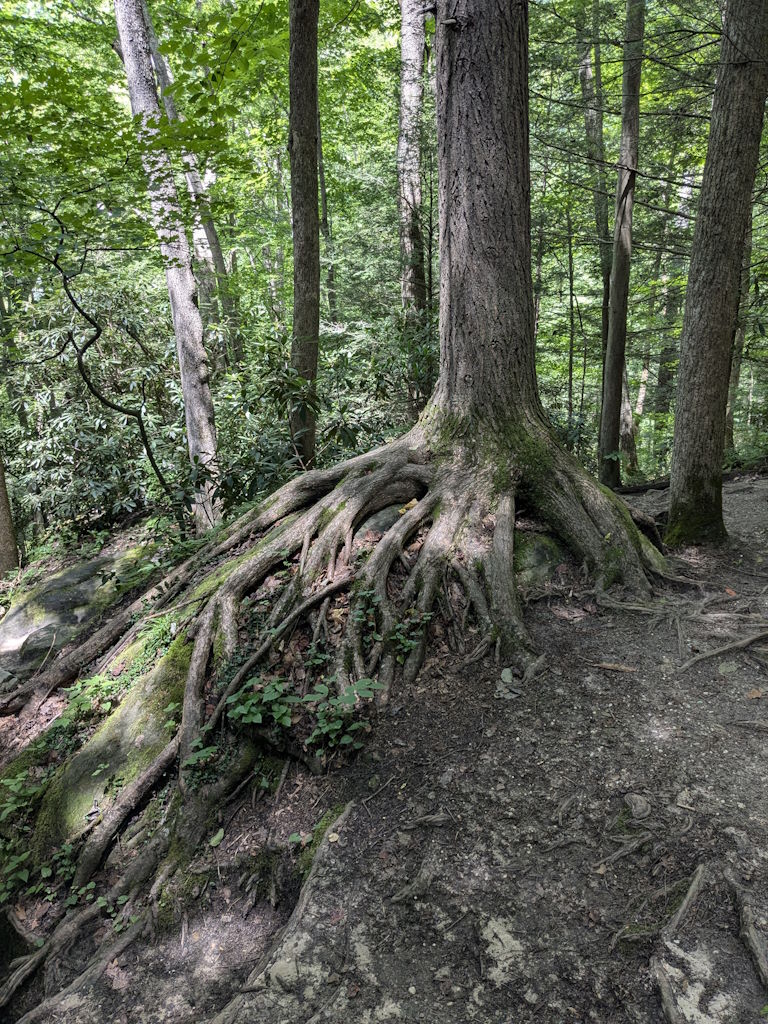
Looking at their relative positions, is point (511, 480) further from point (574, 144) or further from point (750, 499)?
point (574, 144)

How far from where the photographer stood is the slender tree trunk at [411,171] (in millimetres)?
8484

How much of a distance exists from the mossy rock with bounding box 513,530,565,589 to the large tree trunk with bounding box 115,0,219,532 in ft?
12.6

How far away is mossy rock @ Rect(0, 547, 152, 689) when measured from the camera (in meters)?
6.90

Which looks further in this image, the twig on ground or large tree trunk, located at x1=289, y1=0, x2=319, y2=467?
large tree trunk, located at x1=289, y1=0, x2=319, y2=467

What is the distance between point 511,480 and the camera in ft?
14.7

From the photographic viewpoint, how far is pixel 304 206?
20.8 feet

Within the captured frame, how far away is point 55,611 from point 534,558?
6.50 metres

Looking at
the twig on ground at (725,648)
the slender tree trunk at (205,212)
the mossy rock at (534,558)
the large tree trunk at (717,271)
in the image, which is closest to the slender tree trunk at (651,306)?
the large tree trunk at (717,271)

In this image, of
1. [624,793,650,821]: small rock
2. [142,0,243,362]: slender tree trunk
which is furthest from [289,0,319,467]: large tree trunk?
[624,793,650,821]: small rock

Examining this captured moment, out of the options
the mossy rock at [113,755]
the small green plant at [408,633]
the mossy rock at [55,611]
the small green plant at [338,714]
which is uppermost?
the small green plant at [408,633]

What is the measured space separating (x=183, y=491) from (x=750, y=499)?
22.8 feet

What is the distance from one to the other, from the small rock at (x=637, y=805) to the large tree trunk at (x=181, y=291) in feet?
17.5

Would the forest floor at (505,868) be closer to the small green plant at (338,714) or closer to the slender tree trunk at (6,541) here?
the small green plant at (338,714)

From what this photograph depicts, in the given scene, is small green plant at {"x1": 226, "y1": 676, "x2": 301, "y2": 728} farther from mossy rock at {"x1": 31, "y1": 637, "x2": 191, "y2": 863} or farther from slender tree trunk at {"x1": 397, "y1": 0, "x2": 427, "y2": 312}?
slender tree trunk at {"x1": 397, "y1": 0, "x2": 427, "y2": 312}
